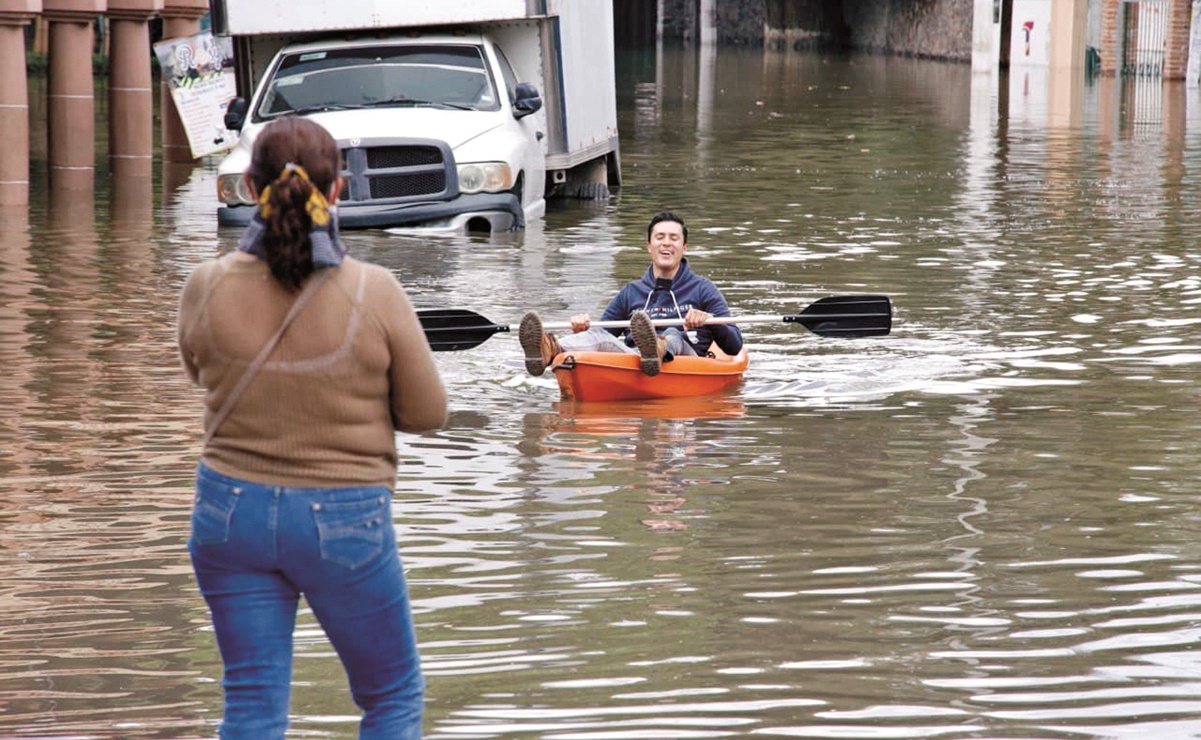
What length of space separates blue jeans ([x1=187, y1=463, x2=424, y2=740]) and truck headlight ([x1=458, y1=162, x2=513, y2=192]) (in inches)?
529

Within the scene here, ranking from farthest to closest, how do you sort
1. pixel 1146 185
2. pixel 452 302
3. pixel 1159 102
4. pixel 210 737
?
pixel 1159 102 < pixel 1146 185 < pixel 452 302 < pixel 210 737

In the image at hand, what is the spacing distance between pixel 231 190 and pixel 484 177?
7.54ft

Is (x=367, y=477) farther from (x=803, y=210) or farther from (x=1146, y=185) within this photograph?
(x=1146, y=185)

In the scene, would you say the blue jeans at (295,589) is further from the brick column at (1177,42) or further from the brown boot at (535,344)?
the brick column at (1177,42)

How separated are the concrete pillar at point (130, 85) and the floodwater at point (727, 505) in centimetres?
540

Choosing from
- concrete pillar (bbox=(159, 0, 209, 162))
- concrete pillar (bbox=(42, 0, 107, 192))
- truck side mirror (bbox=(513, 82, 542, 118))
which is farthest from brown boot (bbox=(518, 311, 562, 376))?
concrete pillar (bbox=(159, 0, 209, 162))

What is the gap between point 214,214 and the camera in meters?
20.3

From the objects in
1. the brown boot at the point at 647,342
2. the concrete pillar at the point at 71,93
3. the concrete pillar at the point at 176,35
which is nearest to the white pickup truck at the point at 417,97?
the concrete pillar at the point at 71,93

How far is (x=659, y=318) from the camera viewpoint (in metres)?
11.1

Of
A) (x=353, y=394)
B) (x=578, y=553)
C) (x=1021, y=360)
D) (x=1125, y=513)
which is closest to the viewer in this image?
(x=353, y=394)

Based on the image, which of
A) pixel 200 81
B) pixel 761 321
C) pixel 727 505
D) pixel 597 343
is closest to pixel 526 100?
pixel 761 321

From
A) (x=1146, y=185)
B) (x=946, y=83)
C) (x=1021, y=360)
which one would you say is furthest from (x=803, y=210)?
(x=946, y=83)

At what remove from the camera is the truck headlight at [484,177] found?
1747 centimetres

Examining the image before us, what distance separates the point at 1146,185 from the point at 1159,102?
16286mm
